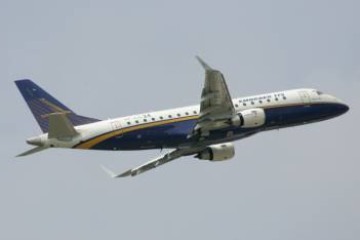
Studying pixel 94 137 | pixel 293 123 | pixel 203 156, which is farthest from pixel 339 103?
pixel 94 137

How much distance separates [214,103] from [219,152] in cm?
910

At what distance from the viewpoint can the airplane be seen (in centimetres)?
8100

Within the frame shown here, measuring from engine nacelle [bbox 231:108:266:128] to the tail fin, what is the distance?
11962mm

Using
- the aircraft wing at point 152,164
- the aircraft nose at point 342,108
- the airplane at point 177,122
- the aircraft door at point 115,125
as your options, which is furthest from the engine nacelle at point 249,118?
the aircraft nose at point 342,108

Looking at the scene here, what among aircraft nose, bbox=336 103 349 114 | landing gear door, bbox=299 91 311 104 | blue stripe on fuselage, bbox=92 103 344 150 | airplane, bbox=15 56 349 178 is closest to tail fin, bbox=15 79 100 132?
airplane, bbox=15 56 349 178

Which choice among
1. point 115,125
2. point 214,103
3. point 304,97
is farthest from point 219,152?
point 115,125

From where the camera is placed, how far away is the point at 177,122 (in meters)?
85.8

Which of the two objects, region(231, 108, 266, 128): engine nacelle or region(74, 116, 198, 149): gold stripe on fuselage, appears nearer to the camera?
region(74, 116, 198, 149): gold stripe on fuselage

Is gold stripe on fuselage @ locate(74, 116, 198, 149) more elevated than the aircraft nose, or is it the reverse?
the aircraft nose

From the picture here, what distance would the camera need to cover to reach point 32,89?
8438 centimetres

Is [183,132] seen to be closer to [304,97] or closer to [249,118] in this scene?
[249,118]

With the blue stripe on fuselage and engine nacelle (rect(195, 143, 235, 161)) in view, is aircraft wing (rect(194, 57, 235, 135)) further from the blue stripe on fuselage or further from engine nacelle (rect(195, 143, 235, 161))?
engine nacelle (rect(195, 143, 235, 161))

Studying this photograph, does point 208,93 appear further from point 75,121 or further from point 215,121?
point 75,121

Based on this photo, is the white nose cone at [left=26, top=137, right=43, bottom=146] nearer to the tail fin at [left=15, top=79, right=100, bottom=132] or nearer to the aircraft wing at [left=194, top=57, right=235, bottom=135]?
the tail fin at [left=15, top=79, right=100, bottom=132]
